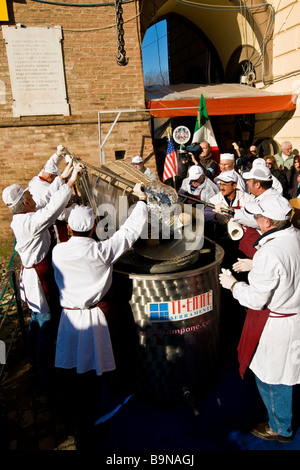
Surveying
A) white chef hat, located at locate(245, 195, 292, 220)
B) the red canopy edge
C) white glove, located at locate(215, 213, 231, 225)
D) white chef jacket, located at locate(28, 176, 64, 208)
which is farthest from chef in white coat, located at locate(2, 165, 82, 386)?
the red canopy edge

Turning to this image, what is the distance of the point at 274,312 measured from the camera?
2.51m

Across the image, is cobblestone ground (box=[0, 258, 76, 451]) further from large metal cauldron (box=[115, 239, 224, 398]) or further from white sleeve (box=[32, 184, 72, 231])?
white sleeve (box=[32, 184, 72, 231])

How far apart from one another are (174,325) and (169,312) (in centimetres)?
13

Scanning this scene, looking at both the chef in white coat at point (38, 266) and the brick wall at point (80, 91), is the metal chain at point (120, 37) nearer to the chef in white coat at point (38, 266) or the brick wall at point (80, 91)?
the brick wall at point (80, 91)

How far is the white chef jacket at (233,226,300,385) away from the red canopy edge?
5.97 meters

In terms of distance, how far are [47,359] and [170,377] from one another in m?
1.21

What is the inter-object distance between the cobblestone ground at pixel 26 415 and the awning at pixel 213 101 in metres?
6.05

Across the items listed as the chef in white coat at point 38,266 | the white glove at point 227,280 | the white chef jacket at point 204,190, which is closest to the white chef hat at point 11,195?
the chef in white coat at point 38,266

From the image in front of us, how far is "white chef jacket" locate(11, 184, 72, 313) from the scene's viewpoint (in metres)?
3.02

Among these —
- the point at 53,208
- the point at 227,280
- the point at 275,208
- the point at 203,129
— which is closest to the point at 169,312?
the point at 227,280

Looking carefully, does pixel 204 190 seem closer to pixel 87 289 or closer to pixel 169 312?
pixel 169 312

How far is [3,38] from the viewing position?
714cm

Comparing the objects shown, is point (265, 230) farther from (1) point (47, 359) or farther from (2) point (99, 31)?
(2) point (99, 31)
